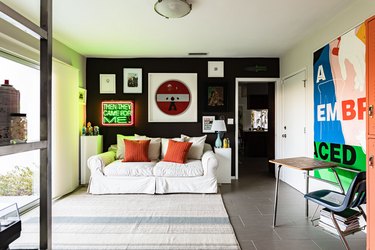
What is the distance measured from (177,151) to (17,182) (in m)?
2.40

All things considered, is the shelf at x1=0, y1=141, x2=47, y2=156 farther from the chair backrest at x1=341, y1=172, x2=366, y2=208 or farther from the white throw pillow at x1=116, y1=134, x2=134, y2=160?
the white throw pillow at x1=116, y1=134, x2=134, y2=160

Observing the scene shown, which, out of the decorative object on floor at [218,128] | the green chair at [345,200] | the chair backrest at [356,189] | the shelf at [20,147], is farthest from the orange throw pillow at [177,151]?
the shelf at [20,147]

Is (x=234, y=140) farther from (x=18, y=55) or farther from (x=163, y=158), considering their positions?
(x=18, y=55)

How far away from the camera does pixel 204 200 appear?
11.9ft

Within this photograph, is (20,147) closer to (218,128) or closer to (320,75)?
(320,75)

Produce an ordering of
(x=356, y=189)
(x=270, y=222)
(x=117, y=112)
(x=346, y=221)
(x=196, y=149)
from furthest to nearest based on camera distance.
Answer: (x=117, y=112) → (x=196, y=149) → (x=270, y=222) → (x=346, y=221) → (x=356, y=189)

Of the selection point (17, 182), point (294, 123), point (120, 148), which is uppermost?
point (294, 123)

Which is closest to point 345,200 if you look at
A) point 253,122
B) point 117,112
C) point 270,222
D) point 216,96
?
point 270,222

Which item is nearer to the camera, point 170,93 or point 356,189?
point 356,189

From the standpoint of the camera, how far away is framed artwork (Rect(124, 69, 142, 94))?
200 inches

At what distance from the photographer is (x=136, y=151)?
169 inches

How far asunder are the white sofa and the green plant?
0.88m

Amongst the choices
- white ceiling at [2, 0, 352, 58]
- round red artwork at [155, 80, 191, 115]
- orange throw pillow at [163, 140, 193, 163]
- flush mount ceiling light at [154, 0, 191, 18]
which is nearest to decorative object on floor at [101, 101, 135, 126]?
round red artwork at [155, 80, 191, 115]

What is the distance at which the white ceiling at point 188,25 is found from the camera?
2846 mm
